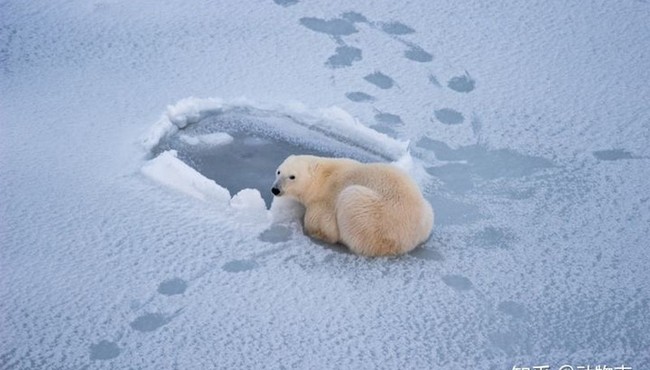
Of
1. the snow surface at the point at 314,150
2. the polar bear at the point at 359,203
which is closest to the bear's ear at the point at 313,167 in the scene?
the polar bear at the point at 359,203

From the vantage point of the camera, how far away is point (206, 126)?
395 cm

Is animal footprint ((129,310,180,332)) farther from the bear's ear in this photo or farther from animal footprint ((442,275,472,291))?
animal footprint ((442,275,472,291))

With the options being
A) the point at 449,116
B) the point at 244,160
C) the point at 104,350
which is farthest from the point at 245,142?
the point at 104,350

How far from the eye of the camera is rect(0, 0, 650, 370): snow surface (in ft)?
8.85

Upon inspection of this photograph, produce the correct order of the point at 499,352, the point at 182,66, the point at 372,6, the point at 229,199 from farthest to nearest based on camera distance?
the point at 372,6 → the point at 182,66 → the point at 229,199 → the point at 499,352

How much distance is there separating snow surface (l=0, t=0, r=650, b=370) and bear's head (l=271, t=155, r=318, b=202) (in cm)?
14

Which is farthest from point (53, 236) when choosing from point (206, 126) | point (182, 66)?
point (182, 66)

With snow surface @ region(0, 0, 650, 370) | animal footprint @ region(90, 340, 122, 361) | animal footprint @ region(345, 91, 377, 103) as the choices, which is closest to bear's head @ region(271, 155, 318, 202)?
snow surface @ region(0, 0, 650, 370)

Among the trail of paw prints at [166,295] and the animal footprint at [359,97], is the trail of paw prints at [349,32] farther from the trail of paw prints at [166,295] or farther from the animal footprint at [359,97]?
the trail of paw prints at [166,295]

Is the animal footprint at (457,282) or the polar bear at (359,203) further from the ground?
the polar bear at (359,203)

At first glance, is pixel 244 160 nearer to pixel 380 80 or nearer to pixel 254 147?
pixel 254 147

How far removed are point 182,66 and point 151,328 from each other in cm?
203

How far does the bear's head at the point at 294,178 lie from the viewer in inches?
125

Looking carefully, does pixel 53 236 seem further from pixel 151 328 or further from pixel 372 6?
pixel 372 6
